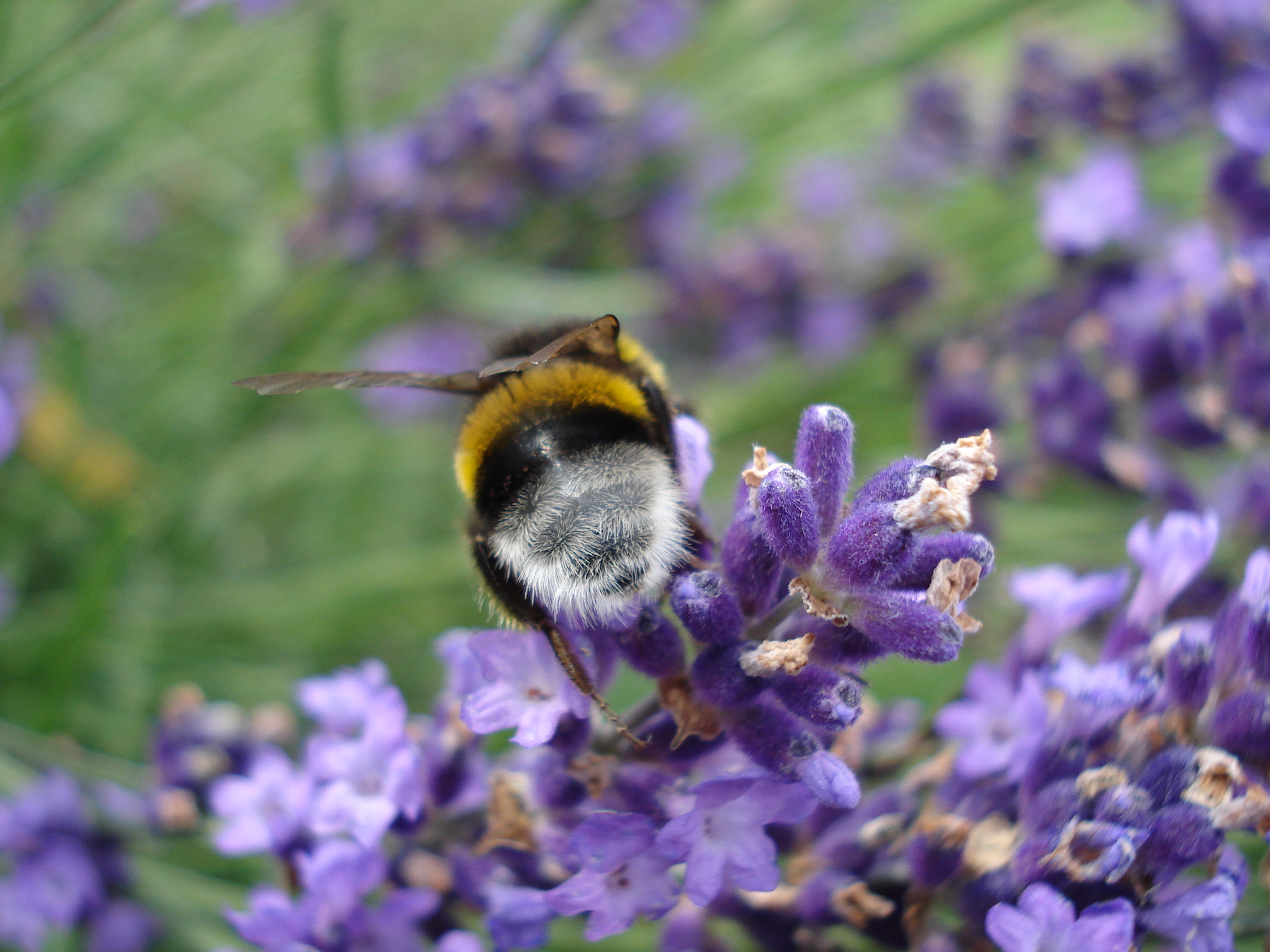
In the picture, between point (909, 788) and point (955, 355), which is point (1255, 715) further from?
point (955, 355)

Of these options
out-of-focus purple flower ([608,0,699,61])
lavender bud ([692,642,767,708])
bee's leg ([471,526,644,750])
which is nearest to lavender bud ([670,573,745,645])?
lavender bud ([692,642,767,708])

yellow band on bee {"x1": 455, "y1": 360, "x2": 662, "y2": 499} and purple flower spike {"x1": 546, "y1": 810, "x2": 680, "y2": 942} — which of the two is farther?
yellow band on bee {"x1": 455, "y1": 360, "x2": 662, "y2": 499}

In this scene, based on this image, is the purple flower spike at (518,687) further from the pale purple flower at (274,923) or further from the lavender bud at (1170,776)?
the lavender bud at (1170,776)

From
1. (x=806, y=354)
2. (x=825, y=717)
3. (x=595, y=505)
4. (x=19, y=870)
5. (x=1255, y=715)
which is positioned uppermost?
(x=595, y=505)

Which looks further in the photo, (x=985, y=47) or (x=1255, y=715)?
(x=985, y=47)

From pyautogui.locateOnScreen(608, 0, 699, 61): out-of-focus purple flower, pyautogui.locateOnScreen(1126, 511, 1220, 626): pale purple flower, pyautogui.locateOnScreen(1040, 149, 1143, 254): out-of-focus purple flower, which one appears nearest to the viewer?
pyautogui.locateOnScreen(1126, 511, 1220, 626): pale purple flower

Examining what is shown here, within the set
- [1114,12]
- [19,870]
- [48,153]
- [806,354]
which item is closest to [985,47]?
[1114,12]

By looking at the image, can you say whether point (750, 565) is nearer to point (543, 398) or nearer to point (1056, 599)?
point (543, 398)

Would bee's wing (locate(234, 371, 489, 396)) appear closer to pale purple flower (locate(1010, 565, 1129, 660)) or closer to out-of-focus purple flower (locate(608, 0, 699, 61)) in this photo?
pale purple flower (locate(1010, 565, 1129, 660))
